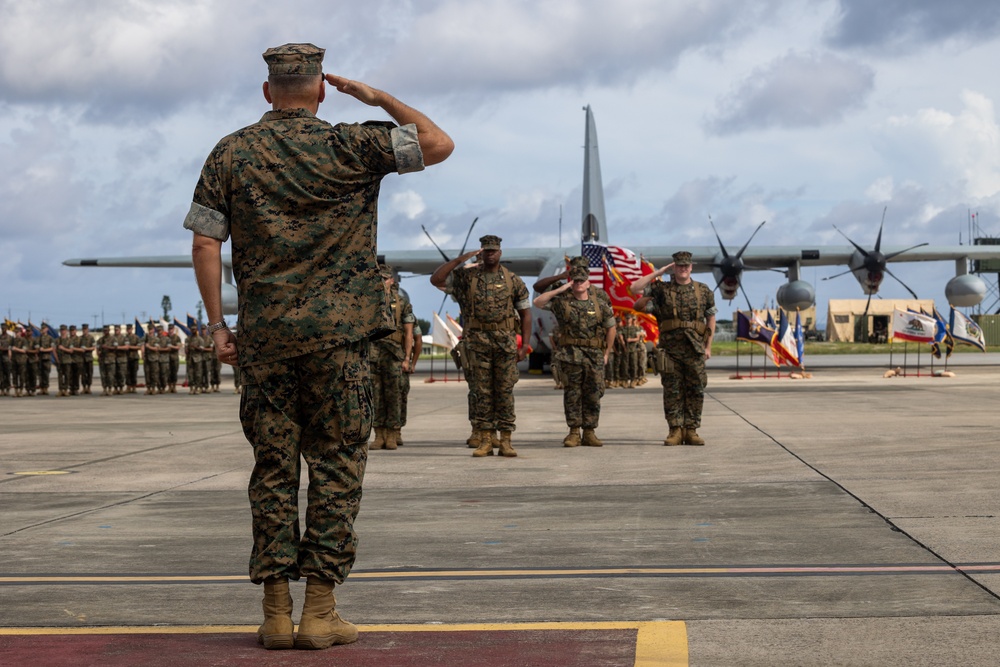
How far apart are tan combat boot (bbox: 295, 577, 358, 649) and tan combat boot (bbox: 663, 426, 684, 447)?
7834 mm

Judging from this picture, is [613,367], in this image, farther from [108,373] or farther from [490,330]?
[490,330]

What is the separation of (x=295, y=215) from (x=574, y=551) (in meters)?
2.43

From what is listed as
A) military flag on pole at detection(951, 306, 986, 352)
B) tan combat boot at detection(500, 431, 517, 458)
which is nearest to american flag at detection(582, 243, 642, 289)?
tan combat boot at detection(500, 431, 517, 458)

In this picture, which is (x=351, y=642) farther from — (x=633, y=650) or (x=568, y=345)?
(x=568, y=345)

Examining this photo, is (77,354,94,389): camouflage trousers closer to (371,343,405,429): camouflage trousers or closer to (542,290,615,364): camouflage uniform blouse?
(371,343,405,429): camouflage trousers

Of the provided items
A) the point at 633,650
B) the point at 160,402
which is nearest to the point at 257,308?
the point at 633,650

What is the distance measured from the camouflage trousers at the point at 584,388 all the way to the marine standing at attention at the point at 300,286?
767 centimetres

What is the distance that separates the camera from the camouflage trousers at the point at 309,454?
411 centimetres

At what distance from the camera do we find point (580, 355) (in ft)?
38.7

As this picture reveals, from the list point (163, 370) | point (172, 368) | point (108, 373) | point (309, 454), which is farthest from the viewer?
point (108, 373)

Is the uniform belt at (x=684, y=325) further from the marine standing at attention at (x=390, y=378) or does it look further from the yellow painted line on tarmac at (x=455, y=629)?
the yellow painted line on tarmac at (x=455, y=629)

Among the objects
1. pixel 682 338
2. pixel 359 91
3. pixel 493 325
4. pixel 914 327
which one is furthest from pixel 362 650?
pixel 914 327

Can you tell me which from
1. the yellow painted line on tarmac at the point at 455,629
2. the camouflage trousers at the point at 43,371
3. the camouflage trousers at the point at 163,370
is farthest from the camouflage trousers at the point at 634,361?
the yellow painted line on tarmac at the point at 455,629

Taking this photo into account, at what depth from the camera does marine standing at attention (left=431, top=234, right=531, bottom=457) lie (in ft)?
35.9
